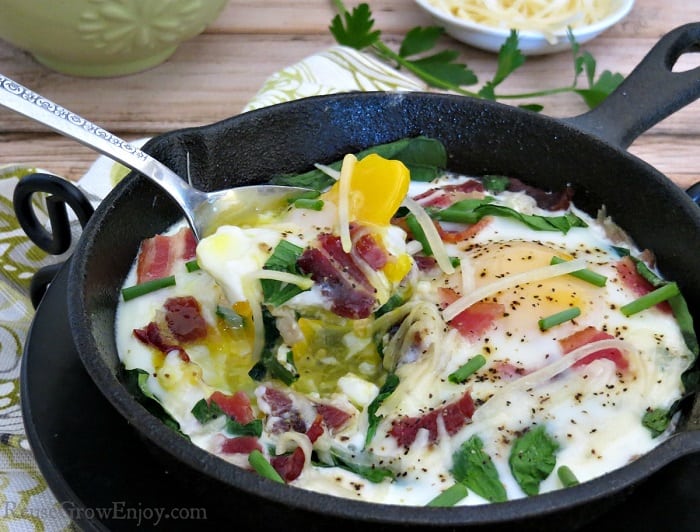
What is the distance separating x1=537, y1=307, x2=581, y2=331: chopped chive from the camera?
7.14ft

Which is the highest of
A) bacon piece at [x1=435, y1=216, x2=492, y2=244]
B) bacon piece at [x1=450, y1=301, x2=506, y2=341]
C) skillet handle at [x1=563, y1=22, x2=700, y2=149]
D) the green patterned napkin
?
skillet handle at [x1=563, y1=22, x2=700, y2=149]

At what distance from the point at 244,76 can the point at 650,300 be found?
2.51 m

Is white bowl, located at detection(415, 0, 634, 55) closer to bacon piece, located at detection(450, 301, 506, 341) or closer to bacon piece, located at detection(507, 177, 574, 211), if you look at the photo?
bacon piece, located at detection(507, 177, 574, 211)

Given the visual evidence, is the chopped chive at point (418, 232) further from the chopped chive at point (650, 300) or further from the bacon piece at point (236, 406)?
the bacon piece at point (236, 406)

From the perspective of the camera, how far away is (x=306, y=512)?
1.55 m

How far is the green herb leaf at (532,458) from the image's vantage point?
1865 millimetres

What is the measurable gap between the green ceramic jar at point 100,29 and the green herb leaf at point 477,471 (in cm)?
248

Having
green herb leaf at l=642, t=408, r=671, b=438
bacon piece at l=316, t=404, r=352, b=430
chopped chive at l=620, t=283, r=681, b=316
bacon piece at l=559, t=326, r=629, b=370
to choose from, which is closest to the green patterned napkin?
bacon piece at l=316, t=404, r=352, b=430

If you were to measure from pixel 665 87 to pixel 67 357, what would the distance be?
200cm

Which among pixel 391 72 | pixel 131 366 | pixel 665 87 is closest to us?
pixel 131 366

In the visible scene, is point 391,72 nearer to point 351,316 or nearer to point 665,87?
point 665,87

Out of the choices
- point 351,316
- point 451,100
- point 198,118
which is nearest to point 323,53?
point 198,118

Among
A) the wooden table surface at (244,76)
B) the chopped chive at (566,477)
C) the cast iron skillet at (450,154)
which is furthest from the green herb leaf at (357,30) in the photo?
the chopped chive at (566,477)

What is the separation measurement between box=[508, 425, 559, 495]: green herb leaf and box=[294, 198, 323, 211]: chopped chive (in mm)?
873
